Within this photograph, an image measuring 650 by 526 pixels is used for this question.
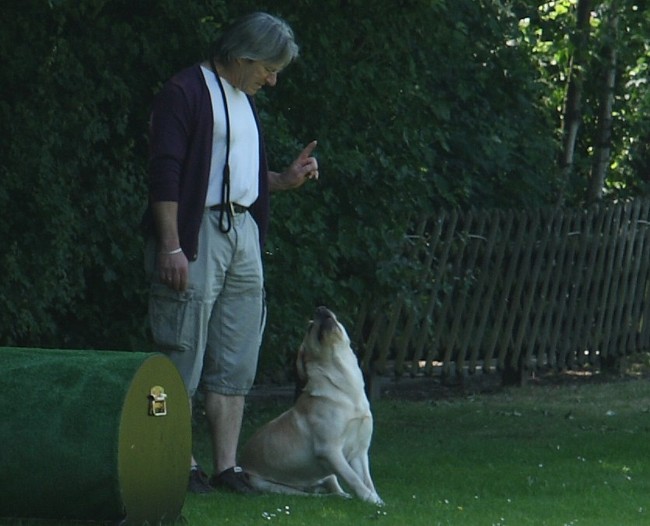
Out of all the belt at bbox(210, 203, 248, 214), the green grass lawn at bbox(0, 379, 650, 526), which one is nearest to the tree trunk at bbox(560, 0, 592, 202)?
the green grass lawn at bbox(0, 379, 650, 526)

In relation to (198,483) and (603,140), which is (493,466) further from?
(603,140)

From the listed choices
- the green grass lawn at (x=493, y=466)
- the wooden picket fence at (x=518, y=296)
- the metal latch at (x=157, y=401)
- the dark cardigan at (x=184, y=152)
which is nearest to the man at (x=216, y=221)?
the dark cardigan at (x=184, y=152)

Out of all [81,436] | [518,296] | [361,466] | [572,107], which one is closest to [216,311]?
[361,466]

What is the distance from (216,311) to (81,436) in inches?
59.9

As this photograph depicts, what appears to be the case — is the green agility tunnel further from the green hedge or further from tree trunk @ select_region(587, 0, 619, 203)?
tree trunk @ select_region(587, 0, 619, 203)

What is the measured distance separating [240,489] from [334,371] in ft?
→ 2.43

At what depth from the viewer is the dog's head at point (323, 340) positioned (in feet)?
23.7

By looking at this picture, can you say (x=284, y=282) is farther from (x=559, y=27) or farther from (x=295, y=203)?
(x=559, y=27)

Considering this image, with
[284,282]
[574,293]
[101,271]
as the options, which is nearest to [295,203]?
[284,282]

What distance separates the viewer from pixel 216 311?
6738mm

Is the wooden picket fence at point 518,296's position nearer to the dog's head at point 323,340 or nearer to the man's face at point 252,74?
the dog's head at point 323,340

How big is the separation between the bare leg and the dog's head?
52cm

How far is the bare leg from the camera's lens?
680 cm

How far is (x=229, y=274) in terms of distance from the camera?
6.71m
